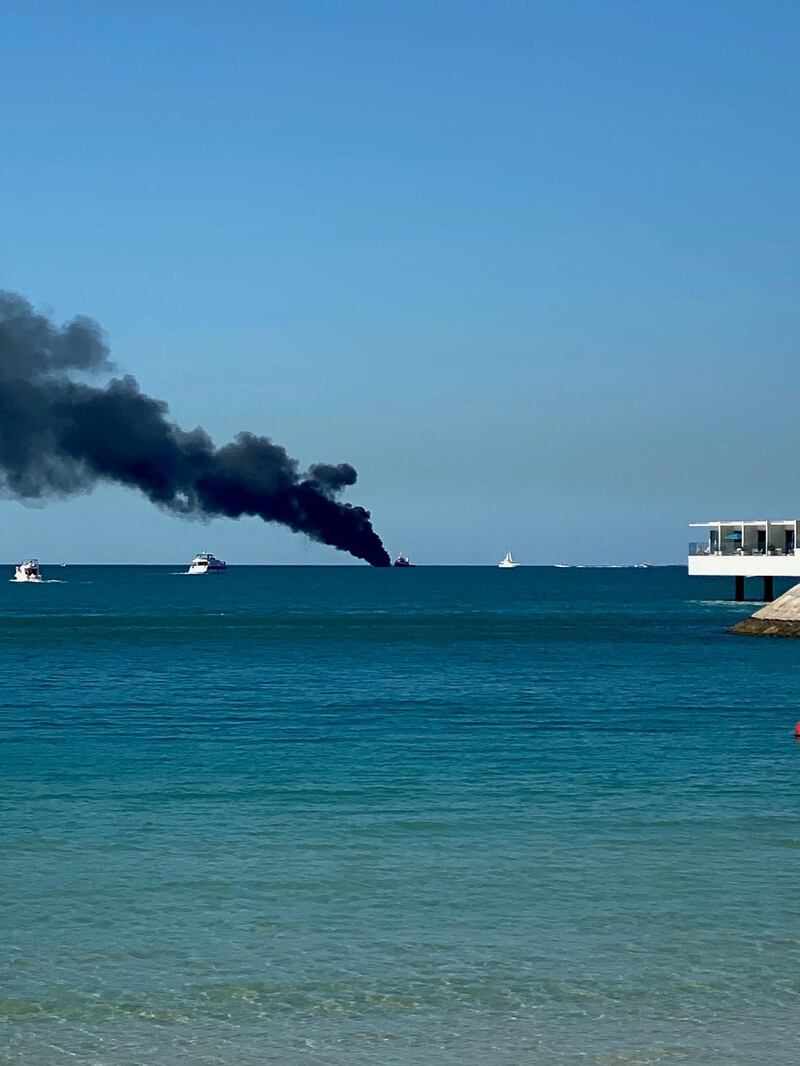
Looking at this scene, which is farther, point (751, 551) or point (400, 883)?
point (751, 551)

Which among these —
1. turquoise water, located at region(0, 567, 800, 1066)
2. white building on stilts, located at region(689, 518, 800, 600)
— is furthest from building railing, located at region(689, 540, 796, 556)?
turquoise water, located at region(0, 567, 800, 1066)

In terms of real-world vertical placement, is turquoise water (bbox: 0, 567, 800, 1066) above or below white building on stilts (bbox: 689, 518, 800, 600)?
below

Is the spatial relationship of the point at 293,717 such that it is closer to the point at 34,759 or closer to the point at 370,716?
the point at 370,716

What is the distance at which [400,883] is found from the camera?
2047 cm

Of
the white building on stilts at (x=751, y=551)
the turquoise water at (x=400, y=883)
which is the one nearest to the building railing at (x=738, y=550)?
the white building on stilts at (x=751, y=551)

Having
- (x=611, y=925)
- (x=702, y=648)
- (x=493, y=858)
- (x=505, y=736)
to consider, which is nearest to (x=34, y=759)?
(x=505, y=736)

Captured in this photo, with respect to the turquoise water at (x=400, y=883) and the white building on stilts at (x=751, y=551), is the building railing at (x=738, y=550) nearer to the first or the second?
the white building on stilts at (x=751, y=551)

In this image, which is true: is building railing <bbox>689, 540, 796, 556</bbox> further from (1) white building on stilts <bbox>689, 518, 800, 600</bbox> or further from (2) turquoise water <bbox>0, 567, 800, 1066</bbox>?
(2) turquoise water <bbox>0, 567, 800, 1066</bbox>

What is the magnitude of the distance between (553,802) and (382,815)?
150 inches

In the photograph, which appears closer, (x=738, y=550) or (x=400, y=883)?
(x=400, y=883)

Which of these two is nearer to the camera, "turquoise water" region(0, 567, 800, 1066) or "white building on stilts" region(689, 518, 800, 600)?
"turquoise water" region(0, 567, 800, 1066)

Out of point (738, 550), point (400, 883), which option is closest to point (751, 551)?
point (738, 550)

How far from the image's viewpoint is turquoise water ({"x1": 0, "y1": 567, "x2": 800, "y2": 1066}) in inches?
553

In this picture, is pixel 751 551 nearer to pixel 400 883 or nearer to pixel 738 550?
pixel 738 550
